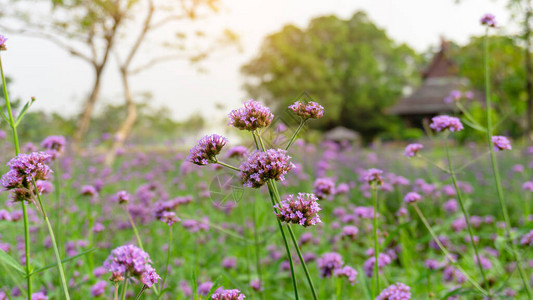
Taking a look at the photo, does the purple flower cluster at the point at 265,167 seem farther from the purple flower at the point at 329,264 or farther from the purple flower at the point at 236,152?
the purple flower at the point at 329,264

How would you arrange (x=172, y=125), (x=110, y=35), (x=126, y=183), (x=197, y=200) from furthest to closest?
1. (x=172, y=125)
2. (x=110, y=35)
3. (x=126, y=183)
4. (x=197, y=200)

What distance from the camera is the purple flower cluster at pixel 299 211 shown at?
42.7 inches

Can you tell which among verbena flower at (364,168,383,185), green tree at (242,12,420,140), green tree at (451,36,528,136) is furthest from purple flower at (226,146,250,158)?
green tree at (242,12,420,140)

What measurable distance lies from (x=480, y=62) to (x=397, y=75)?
22.1 m

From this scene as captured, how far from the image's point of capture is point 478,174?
8438 mm

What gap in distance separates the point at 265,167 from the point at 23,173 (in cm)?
73

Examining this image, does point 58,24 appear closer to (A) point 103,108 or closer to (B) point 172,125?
(A) point 103,108

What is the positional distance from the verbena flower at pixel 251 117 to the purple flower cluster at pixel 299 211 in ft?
0.75

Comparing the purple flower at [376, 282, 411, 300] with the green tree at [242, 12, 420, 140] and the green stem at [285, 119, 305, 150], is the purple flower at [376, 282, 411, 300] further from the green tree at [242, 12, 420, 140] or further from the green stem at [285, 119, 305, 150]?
the green tree at [242, 12, 420, 140]

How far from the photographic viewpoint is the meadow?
1161mm

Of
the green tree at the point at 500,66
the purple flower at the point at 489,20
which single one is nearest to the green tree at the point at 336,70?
the green tree at the point at 500,66

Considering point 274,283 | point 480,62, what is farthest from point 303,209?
point 480,62

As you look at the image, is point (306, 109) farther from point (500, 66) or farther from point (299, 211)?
point (500, 66)

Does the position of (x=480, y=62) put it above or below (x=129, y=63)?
below
